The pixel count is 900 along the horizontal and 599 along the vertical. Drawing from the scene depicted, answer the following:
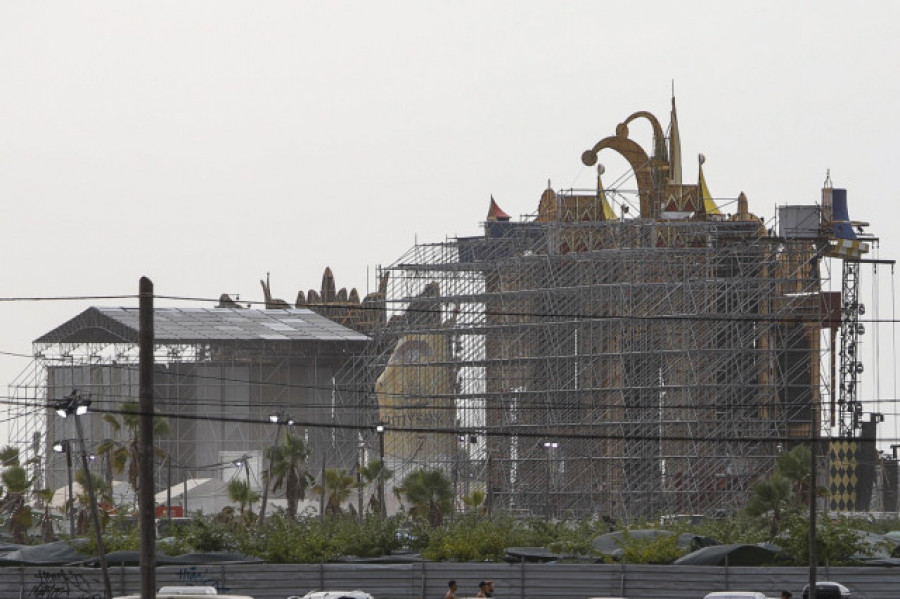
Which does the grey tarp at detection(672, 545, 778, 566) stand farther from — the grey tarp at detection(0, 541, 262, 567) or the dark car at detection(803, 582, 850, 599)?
the grey tarp at detection(0, 541, 262, 567)

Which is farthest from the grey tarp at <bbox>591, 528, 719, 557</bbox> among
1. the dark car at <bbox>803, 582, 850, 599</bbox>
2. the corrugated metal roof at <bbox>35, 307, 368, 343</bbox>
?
the corrugated metal roof at <bbox>35, 307, 368, 343</bbox>

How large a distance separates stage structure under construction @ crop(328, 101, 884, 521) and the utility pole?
158 feet

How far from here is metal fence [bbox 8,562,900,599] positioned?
41406mm

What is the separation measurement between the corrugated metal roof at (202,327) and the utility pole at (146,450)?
74.0m

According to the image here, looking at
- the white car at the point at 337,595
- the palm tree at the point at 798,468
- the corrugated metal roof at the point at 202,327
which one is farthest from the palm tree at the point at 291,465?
the white car at the point at 337,595

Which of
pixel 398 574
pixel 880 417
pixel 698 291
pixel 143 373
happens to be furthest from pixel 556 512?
pixel 143 373

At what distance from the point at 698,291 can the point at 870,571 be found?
4332 cm

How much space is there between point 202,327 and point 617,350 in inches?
1235

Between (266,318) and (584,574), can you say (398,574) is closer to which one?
(584,574)

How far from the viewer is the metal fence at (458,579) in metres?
41.4

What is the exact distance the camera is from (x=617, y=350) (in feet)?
283

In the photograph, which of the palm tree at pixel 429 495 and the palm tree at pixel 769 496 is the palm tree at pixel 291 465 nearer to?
the palm tree at pixel 429 495

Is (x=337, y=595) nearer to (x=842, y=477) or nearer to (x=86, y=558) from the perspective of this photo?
(x=86, y=558)

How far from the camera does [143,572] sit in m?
28.7
